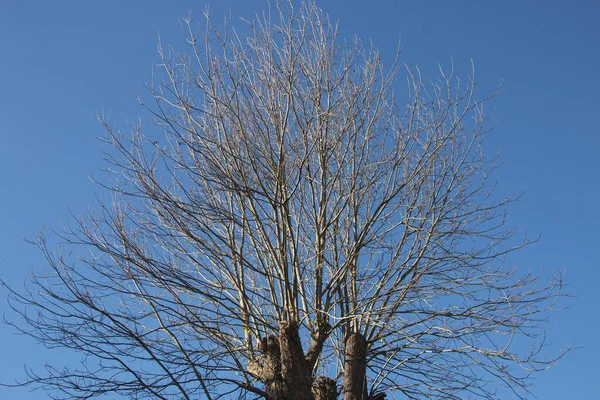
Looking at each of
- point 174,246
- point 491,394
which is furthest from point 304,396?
point 174,246

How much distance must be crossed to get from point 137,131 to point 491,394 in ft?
15.2

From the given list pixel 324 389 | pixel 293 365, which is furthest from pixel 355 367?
pixel 293 365

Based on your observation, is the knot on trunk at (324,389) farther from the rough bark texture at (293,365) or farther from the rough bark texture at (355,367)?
the rough bark texture at (293,365)

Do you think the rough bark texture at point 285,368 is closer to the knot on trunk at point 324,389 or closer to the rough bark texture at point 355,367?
the knot on trunk at point 324,389

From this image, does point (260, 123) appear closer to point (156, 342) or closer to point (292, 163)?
point (292, 163)

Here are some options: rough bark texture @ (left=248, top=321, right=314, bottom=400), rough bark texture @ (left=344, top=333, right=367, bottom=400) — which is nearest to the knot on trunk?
rough bark texture @ (left=344, top=333, right=367, bottom=400)

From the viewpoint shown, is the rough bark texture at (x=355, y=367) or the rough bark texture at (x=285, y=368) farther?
the rough bark texture at (x=355, y=367)

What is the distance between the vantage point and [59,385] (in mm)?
5594

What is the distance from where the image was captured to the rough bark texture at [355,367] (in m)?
6.17

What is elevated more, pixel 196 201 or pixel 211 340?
pixel 196 201

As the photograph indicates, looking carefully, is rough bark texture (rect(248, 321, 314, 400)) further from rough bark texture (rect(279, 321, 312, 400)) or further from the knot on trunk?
the knot on trunk

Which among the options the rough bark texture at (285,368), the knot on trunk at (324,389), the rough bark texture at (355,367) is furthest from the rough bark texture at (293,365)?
the rough bark texture at (355,367)

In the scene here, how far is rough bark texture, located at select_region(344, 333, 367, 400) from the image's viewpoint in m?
6.17

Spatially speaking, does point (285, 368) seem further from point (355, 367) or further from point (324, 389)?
point (355, 367)
